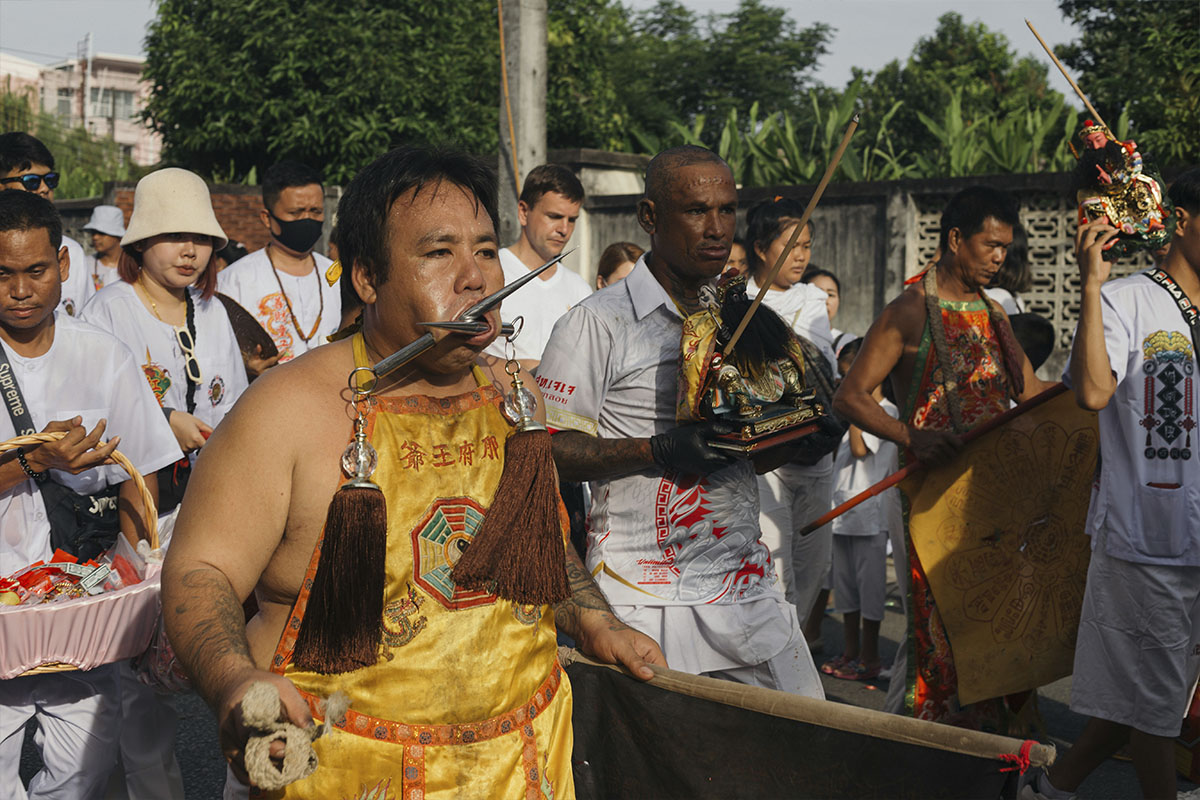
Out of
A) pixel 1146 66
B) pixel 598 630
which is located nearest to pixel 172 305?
pixel 598 630

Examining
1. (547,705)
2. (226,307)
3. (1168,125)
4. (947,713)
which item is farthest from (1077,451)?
(1168,125)

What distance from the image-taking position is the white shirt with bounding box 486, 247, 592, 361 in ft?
20.2

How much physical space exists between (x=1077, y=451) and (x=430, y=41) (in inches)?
875

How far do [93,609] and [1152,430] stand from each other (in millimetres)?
3594

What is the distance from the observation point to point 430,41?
996 inches

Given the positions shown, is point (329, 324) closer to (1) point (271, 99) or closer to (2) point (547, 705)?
(2) point (547, 705)

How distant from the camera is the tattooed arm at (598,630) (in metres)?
2.80

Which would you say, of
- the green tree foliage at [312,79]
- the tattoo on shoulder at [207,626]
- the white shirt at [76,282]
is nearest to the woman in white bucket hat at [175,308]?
the white shirt at [76,282]

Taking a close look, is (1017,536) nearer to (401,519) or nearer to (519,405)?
(519,405)

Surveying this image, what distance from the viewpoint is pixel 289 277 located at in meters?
6.97

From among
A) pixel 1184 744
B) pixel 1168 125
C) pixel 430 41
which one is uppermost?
pixel 430 41

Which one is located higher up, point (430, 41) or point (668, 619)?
point (430, 41)

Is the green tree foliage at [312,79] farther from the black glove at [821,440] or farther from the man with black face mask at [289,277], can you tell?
the black glove at [821,440]

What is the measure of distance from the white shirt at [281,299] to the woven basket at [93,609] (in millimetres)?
2921
